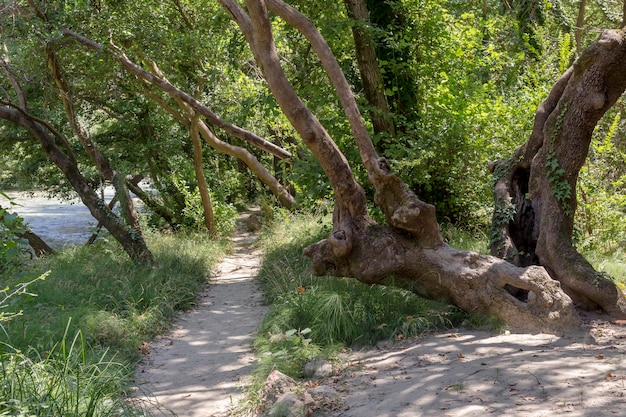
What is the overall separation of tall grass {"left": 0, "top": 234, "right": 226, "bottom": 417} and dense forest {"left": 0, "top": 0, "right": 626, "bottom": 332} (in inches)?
39.0

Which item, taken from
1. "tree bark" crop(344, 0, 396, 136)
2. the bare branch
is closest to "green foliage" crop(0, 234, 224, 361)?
the bare branch

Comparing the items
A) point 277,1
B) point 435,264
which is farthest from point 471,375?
point 277,1

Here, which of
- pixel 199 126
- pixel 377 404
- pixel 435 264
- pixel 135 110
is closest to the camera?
pixel 377 404

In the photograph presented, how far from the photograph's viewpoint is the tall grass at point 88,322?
184 inches

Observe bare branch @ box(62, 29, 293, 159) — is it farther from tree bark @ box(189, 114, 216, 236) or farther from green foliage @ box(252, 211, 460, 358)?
green foliage @ box(252, 211, 460, 358)

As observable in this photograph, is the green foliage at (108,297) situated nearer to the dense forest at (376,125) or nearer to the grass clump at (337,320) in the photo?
the dense forest at (376,125)

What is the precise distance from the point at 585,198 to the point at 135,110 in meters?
12.3

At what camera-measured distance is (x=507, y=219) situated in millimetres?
7922

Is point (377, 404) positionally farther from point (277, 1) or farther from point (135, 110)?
point (135, 110)

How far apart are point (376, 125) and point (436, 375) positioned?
6.11 m

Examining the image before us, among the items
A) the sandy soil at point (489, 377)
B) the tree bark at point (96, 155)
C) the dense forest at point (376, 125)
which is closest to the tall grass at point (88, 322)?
the tree bark at point (96, 155)

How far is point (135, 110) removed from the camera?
715 inches

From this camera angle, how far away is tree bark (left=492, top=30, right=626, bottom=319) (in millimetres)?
7011

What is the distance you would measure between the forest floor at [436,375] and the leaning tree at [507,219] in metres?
0.37
